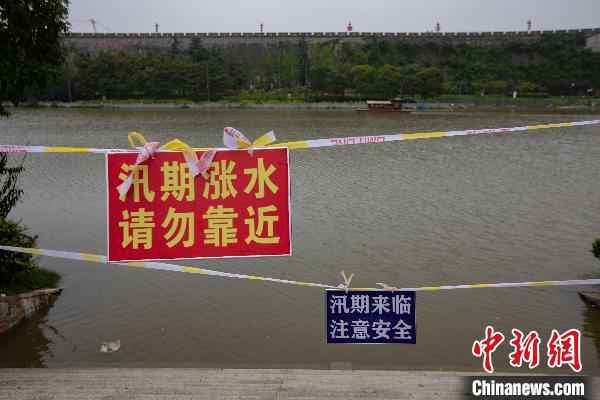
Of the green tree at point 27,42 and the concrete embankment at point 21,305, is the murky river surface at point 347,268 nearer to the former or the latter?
the concrete embankment at point 21,305

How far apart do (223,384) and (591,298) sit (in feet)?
19.6

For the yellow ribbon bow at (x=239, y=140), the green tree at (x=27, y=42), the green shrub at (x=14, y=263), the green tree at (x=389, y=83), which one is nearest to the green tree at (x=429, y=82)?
the green tree at (x=389, y=83)

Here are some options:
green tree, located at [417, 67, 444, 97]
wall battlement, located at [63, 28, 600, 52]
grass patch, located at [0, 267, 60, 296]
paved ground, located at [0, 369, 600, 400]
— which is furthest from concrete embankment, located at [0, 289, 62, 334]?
wall battlement, located at [63, 28, 600, 52]

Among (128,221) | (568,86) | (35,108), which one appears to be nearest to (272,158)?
(128,221)

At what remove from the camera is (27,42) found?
20.7ft

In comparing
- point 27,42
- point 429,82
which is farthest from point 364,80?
point 27,42

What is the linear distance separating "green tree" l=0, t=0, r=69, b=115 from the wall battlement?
67.3m

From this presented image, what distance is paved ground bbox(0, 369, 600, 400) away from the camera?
4.30 m

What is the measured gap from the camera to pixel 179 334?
7332mm

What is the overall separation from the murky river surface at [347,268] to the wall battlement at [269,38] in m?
54.5

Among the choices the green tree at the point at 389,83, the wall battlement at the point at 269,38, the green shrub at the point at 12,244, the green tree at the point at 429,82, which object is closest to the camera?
the green shrub at the point at 12,244

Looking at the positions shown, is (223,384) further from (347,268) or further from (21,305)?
(347,268)

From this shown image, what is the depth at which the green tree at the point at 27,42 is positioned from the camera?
6.01 m

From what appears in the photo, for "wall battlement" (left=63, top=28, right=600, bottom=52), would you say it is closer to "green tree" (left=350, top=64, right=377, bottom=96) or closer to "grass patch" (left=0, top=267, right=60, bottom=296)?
"green tree" (left=350, top=64, right=377, bottom=96)
